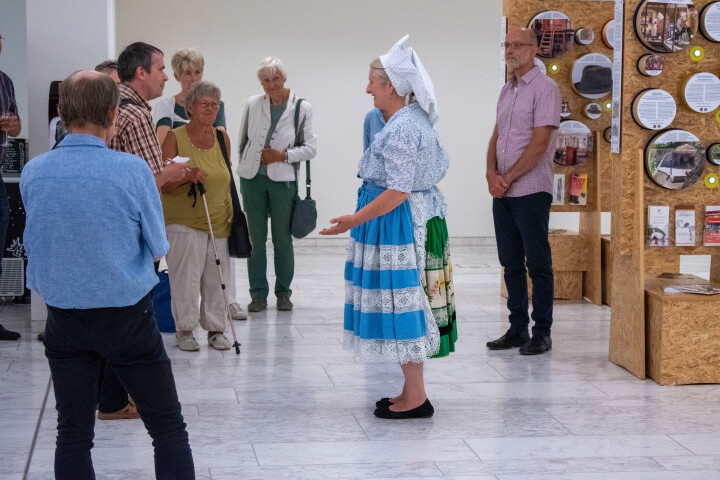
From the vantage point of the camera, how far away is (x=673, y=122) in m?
4.92

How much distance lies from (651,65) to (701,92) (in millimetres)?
298

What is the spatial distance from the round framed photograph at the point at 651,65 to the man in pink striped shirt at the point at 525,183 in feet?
1.95

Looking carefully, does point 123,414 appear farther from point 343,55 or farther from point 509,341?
→ point 343,55

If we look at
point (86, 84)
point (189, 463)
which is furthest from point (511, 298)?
point (86, 84)

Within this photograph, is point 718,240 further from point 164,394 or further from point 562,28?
point 164,394

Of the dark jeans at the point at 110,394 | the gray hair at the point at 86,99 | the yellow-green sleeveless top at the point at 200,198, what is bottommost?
the dark jeans at the point at 110,394

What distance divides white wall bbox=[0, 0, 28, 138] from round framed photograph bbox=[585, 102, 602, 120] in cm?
506

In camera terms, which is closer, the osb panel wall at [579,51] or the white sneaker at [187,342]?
the white sneaker at [187,342]

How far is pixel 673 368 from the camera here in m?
4.76

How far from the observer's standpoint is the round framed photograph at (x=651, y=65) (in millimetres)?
4859

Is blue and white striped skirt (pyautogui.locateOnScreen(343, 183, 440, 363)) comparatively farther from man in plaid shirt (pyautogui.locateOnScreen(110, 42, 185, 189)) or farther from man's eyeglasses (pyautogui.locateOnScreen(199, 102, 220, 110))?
man's eyeglasses (pyautogui.locateOnScreen(199, 102, 220, 110))

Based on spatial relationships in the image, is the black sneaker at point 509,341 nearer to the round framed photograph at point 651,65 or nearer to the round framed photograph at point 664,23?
the round framed photograph at point 651,65

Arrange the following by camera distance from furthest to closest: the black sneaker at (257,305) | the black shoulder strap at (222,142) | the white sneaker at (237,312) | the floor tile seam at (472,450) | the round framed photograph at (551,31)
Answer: the round framed photograph at (551,31)
the black sneaker at (257,305)
the white sneaker at (237,312)
the black shoulder strap at (222,142)
the floor tile seam at (472,450)

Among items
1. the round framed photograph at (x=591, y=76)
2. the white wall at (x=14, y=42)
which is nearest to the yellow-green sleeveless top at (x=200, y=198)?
the round framed photograph at (x=591, y=76)
